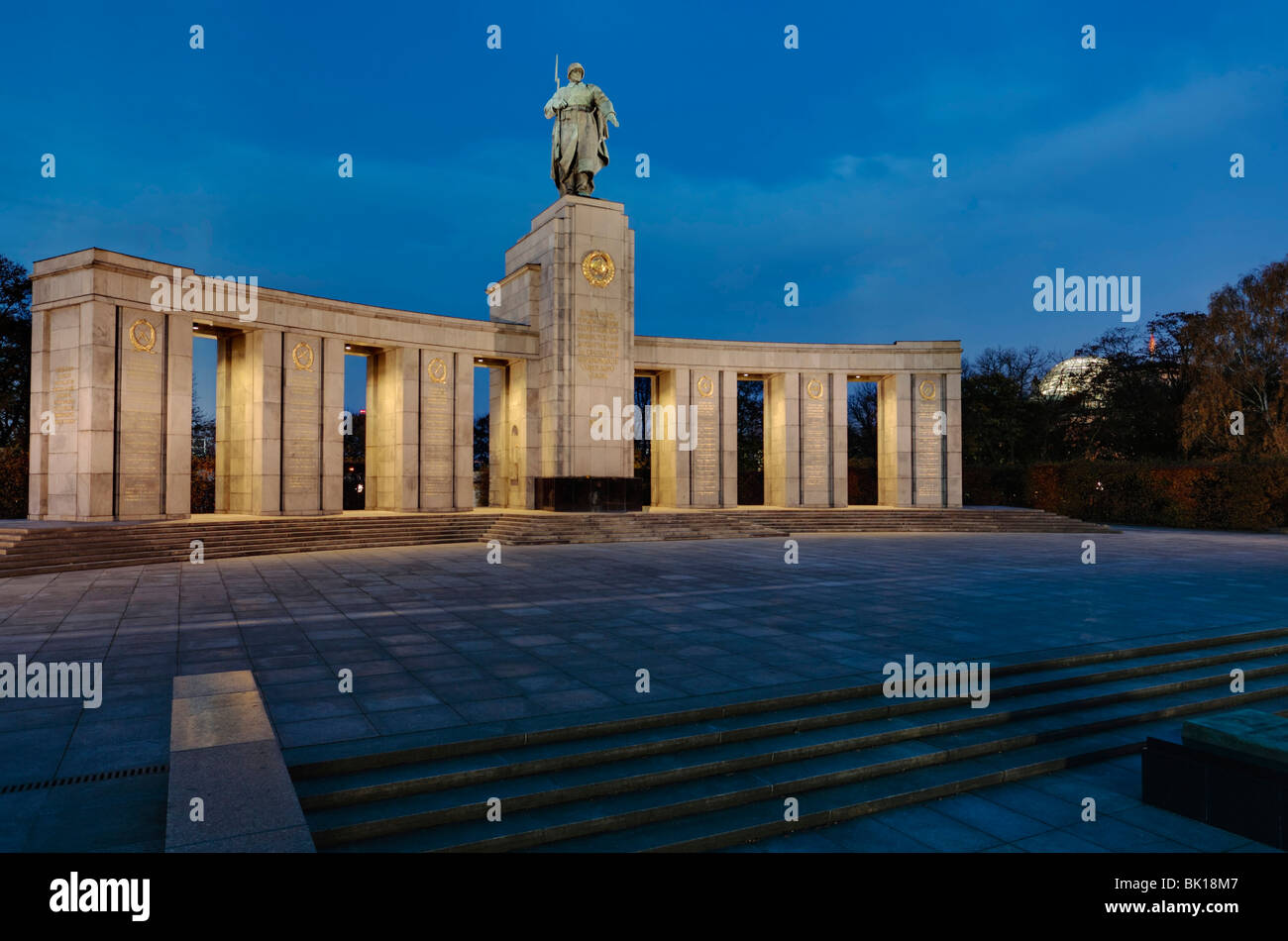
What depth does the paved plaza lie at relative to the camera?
5824mm

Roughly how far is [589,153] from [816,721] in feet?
90.5

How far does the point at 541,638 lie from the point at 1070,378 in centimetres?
5760

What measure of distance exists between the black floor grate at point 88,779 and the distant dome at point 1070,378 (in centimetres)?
5895

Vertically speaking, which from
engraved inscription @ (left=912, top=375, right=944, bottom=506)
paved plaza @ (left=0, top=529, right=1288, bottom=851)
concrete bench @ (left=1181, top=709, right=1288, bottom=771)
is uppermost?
engraved inscription @ (left=912, top=375, right=944, bottom=506)

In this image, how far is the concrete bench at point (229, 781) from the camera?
14.6ft

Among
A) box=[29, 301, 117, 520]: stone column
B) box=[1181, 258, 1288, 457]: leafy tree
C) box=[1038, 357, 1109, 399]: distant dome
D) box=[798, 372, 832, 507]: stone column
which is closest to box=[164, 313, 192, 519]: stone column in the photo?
box=[29, 301, 117, 520]: stone column

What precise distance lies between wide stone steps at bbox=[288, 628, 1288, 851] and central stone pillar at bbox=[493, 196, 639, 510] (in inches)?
862

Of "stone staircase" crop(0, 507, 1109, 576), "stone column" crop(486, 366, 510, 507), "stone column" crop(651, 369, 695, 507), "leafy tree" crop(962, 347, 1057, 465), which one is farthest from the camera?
"leafy tree" crop(962, 347, 1057, 465)

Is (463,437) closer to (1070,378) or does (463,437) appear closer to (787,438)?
(787,438)

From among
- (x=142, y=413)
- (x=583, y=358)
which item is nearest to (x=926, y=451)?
(x=583, y=358)

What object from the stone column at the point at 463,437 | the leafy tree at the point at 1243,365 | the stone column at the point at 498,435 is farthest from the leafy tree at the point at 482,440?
the leafy tree at the point at 1243,365

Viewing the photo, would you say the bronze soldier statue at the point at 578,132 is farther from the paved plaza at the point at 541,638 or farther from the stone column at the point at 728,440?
the paved plaza at the point at 541,638

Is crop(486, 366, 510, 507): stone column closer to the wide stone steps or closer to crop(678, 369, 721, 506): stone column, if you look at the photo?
crop(678, 369, 721, 506): stone column

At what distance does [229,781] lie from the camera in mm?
5117
